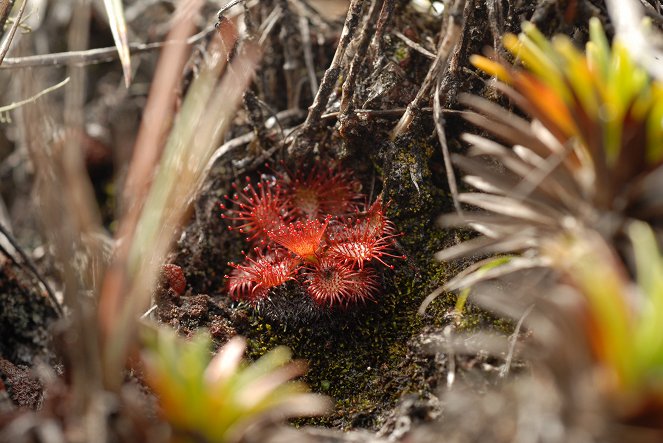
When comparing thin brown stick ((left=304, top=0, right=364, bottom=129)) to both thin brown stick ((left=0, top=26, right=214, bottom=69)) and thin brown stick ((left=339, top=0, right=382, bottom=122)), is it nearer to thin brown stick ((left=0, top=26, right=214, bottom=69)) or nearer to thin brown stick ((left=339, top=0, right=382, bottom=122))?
thin brown stick ((left=339, top=0, right=382, bottom=122))

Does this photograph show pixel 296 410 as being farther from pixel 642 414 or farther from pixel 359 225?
pixel 359 225

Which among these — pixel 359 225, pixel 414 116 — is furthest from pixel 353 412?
pixel 414 116

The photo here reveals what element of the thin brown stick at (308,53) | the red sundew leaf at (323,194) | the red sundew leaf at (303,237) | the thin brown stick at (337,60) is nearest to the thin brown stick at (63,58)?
the thin brown stick at (308,53)

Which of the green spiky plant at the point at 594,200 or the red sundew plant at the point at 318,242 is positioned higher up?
the green spiky plant at the point at 594,200

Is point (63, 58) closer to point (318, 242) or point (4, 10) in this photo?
point (4, 10)

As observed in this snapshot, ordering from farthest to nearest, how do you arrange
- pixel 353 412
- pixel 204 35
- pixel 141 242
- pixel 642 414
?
pixel 204 35 < pixel 353 412 < pixel 141 242 < pixel 642 414

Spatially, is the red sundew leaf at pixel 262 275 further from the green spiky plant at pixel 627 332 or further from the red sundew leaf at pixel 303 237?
the green spiky plant at pixel 627 332

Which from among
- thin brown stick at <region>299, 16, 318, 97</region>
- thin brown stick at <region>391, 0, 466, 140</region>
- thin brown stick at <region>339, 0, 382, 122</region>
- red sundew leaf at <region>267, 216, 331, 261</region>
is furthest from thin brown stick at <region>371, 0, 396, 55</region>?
red sundew leaf at <region>267, 216, 331, 261</region>

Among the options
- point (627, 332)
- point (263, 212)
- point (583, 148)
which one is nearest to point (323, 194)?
point (263, 212)
